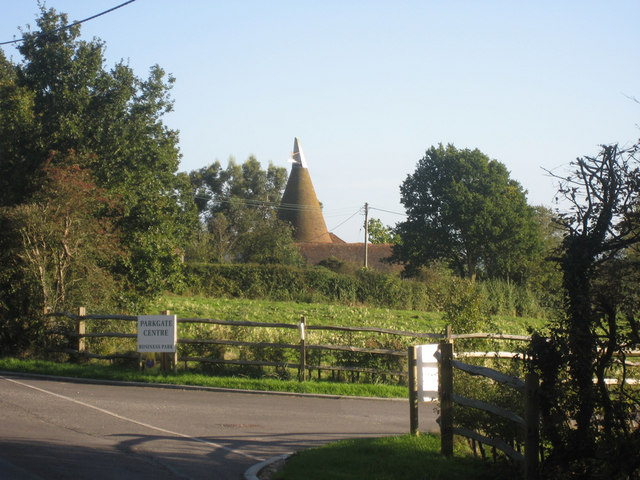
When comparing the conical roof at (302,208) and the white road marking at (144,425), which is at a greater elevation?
the conical roof at (302,208)

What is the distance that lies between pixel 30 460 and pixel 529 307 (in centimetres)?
3521

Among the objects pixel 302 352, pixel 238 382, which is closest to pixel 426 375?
pixel 302 352

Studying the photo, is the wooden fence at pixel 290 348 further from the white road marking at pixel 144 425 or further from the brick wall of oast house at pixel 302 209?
the brick wall of oast house at pixel 302 209

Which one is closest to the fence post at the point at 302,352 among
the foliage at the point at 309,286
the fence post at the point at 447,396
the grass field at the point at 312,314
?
Result: the fence post at the point at 447,396

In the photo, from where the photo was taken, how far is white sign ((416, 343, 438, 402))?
980 cm

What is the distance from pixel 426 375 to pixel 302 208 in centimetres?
7297

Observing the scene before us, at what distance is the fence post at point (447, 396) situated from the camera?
26.7 feet

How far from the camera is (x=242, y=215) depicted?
71.9 metres

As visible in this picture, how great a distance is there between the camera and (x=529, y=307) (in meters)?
39.8

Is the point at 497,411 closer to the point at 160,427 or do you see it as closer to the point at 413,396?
the point at 413,396

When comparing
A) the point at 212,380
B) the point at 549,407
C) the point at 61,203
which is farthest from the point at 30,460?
the point at 61,203

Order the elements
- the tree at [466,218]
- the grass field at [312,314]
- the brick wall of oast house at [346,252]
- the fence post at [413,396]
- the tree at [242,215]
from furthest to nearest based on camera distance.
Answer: the brick wall of oast house at [346,252] → the tree at [242,215] → the tree at [466,218] → the grass field at [312,314] → the fence post at [413,396]

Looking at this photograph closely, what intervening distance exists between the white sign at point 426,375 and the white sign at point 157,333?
805 cm

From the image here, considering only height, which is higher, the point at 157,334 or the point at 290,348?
the point at 157,334
